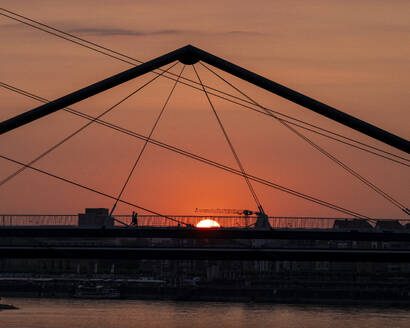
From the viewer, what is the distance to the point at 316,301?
12650cm

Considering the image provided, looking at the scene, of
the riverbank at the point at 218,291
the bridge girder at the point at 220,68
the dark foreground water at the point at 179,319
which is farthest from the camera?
the riverbank at the point at 218,291

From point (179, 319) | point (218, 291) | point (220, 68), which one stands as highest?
point (218, 291)

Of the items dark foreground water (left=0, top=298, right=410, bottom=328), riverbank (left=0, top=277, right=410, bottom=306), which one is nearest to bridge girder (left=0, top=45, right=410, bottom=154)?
dark foreground water (left=0, top=298, right=410, bottom=328)

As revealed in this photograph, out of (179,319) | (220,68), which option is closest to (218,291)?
(179,319)

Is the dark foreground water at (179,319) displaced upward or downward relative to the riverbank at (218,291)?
downward

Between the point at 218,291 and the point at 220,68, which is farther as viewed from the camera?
the point at 218,291

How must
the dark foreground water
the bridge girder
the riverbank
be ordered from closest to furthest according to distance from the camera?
1. the bridge girder
2. the dark foreground water
3. the riverbank

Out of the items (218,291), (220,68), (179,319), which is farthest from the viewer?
(218,291)

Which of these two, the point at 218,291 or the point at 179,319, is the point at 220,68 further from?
the point at 218,291

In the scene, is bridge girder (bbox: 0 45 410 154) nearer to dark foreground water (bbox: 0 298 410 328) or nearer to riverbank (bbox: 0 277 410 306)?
dark foreground water (bbox: 0 298 410 328)

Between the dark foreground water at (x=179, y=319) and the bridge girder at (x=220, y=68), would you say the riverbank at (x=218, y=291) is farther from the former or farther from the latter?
the bridge girder at (x=220, y=68)

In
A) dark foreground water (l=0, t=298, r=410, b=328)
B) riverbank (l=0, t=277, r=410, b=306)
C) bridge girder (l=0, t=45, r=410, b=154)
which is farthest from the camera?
riverbank (l=0, t=277, r=410, b=306)

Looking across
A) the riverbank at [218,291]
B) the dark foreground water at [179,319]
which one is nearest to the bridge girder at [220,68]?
the dark foreground water at [179,319]

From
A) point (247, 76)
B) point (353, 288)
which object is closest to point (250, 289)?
point (353, 288)
